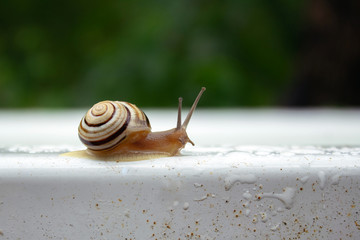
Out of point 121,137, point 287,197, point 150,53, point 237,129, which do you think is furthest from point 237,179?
point 150,53

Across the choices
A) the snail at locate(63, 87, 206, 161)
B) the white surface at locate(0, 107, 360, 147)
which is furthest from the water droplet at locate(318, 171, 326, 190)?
the white surface at locate(0, 107, 360, 147)

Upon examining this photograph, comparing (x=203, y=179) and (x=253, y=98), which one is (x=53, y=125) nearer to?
(x=203, y=179)

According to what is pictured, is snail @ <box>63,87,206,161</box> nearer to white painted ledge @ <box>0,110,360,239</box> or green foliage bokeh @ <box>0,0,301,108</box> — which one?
white painted ledge @ <box>0,110,360,239</box>

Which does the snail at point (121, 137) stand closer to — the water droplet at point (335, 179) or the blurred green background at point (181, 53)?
the water droplet at point (335, 179)

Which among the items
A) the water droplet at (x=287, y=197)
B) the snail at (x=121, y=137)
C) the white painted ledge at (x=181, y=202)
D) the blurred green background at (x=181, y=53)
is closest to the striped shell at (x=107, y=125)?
the snail at (x=121, y=137)

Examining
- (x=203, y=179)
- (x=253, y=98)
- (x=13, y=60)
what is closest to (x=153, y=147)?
(x=203, y=179)

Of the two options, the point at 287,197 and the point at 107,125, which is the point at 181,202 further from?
the point at 107,125

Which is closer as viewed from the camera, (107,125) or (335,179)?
(335,179)

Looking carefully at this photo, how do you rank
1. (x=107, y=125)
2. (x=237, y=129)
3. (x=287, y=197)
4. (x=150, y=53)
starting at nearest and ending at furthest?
1. (x=287, y=197)
2. (x=107, y=125)
3. (x=237, y=129)
4. (x=150, y=53)

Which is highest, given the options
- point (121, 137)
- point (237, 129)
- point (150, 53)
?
point (121, 137)
